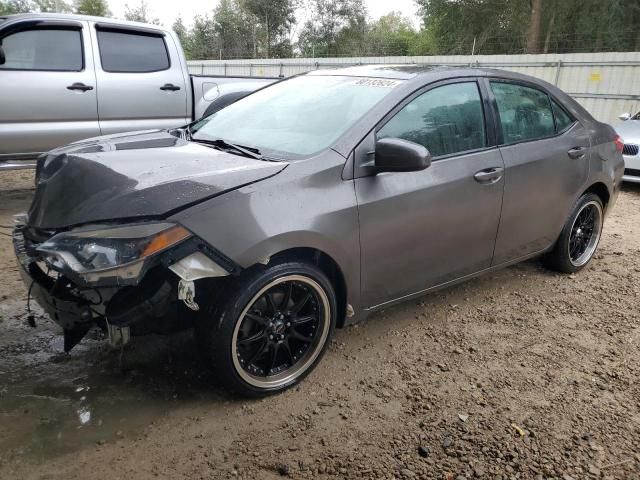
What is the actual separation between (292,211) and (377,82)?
1.19 m

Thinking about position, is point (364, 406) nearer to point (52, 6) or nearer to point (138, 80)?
point (138, 80)

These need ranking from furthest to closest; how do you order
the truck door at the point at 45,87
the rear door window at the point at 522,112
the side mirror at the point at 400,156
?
the truck door at the point at 45,87
the rear door window at the point at 522,112
the side mirror at the point at 400,156

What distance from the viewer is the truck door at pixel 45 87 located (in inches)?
209

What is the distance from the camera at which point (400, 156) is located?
2650 millimetres

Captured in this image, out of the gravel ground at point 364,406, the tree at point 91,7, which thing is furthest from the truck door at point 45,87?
the tree at point 91,7

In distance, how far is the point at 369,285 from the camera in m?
2.91

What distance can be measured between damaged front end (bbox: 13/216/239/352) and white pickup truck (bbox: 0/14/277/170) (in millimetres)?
2943

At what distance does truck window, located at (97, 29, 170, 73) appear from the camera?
19.3 feet

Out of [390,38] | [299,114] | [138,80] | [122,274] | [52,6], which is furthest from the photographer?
[52,6]

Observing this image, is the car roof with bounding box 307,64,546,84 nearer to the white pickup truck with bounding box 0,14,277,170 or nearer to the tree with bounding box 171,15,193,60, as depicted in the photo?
the white pickup truck with bounding box 0,14,277,170

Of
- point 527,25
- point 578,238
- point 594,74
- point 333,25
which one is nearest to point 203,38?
point 333,25

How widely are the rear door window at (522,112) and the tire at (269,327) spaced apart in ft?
5.96

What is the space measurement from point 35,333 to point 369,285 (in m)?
2.08

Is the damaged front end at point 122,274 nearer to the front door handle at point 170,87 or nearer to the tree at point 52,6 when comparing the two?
the front door handle at point 170,87
